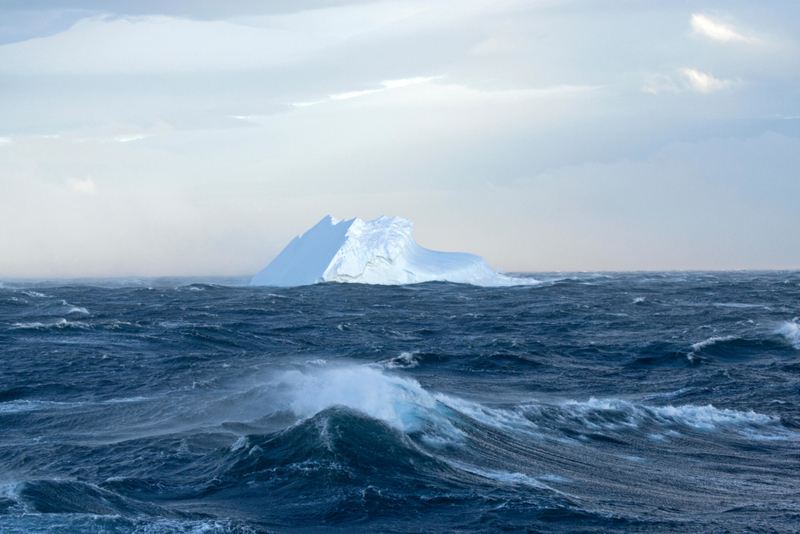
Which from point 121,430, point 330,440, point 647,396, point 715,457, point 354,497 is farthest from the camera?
point 647,396

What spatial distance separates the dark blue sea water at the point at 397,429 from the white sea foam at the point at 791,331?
14 cm

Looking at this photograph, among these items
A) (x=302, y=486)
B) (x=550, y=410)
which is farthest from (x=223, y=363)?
(x=302, y=486)

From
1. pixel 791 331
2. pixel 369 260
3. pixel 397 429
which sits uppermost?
pixel 369 260

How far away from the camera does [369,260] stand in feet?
160

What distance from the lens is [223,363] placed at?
1925cm

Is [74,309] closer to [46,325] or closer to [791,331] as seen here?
[46,325]

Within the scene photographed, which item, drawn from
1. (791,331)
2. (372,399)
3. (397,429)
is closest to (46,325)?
(372,399)

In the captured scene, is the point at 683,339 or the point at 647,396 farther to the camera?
the point at 683,339

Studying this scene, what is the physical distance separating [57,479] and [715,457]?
34.8ft

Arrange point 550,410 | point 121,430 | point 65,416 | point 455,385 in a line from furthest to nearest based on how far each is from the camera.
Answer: point 455,385 → point 550,410 → point 65,416 → point 121,430

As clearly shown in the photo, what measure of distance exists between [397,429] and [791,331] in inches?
854

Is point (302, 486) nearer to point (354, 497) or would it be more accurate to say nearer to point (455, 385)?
point (354, 497)

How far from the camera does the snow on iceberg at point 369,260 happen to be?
160ft

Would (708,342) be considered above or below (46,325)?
above
